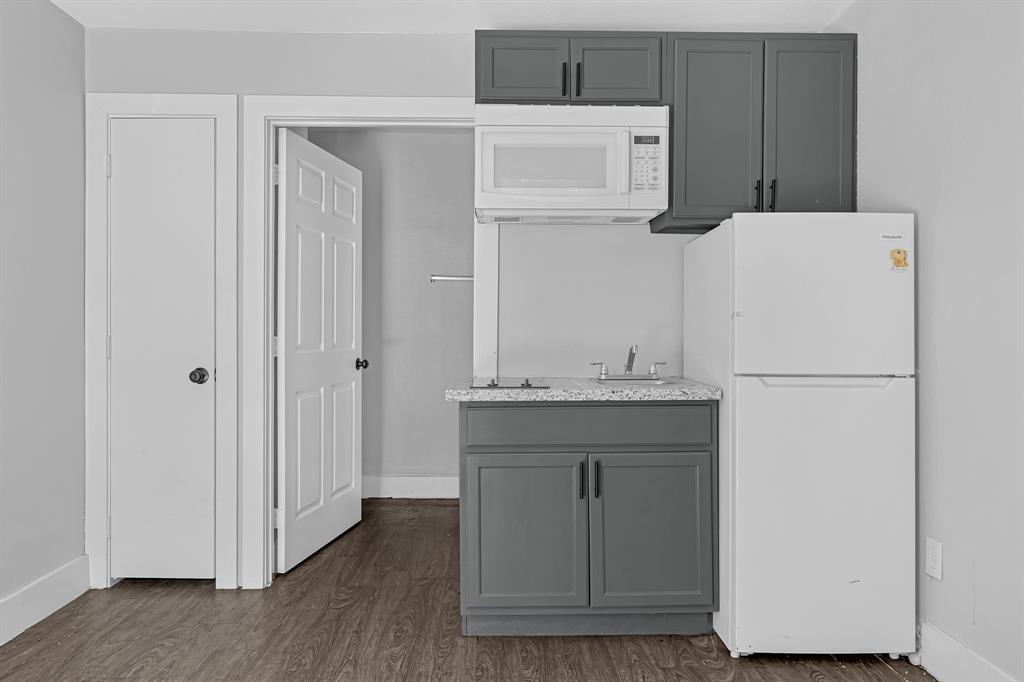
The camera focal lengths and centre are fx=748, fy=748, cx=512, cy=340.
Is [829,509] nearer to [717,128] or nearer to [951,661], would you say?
[951,661]

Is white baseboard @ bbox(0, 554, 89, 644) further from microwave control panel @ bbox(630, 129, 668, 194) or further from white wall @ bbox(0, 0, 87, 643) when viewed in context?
microwave control panel @ bbox(630, 129, 668, 194)

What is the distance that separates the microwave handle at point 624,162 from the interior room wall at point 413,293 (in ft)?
6.72

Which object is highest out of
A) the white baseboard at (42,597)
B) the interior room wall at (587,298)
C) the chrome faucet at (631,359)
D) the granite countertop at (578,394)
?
the interior room wall at (587,298)

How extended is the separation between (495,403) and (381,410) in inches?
94.6

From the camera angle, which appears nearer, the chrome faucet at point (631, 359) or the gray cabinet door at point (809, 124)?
the gray cabinet door at point (809, 124)

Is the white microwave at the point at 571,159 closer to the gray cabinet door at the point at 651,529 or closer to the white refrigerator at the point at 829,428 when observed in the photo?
the white refrigerator at the point at 829,428

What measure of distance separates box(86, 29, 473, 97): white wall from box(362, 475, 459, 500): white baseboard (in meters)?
2.60

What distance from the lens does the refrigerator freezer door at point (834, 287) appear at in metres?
2.50

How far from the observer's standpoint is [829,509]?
2.51 meters

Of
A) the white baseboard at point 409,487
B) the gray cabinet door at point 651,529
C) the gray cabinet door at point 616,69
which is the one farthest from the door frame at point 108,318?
the white baseboard at point 409,487

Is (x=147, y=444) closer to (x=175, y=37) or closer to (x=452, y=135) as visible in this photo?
(x=175, y=37)

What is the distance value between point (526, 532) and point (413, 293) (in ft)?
8.36

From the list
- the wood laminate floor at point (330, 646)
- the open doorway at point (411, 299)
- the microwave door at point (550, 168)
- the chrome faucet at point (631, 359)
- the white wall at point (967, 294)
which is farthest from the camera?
the open doorway at point (411, 299)

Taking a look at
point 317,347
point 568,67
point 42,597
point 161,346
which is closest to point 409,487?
point 317,347
